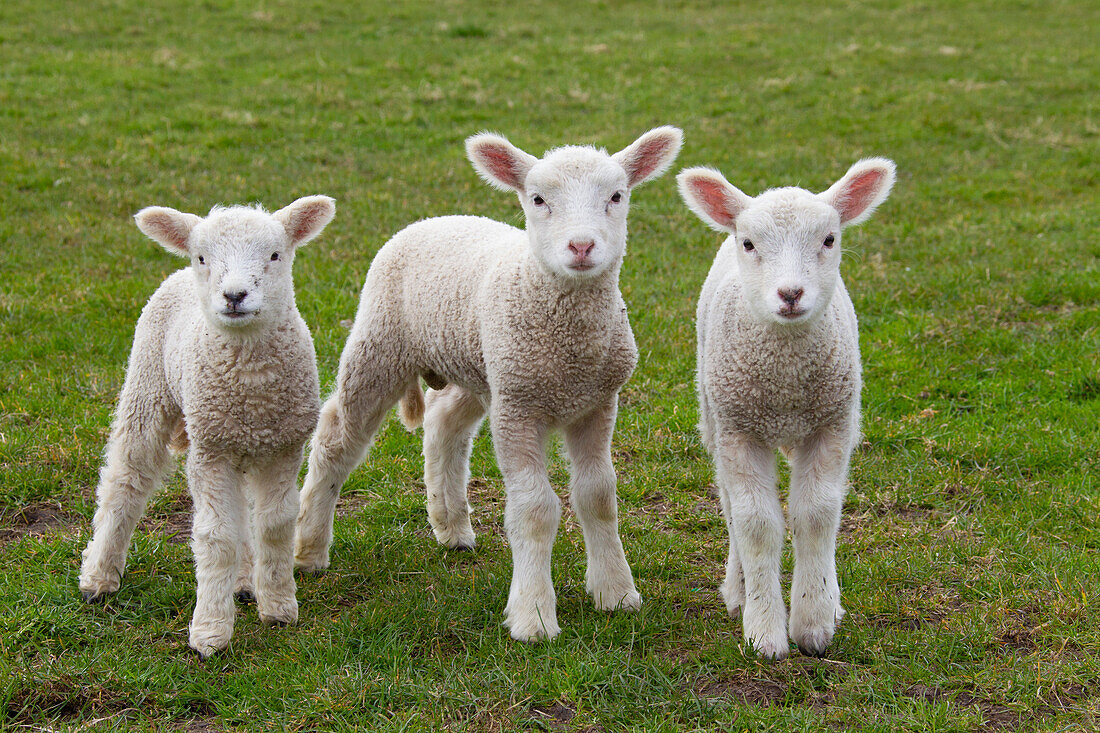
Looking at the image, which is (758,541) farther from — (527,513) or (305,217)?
(305,217)

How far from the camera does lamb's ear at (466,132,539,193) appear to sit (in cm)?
Result: 474

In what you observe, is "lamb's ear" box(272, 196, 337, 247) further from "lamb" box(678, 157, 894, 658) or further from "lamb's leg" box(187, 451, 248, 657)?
"lamb" box(678, 157, 894, 658)

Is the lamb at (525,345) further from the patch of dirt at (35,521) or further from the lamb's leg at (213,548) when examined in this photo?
the patch of dirt at (35,521)

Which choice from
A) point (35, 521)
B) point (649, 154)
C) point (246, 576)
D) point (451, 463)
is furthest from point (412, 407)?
point (35, 521)

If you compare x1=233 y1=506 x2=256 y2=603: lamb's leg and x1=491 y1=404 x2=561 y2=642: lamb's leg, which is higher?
x1=491 y1=404 x2=561 y2=642: lamb's leg

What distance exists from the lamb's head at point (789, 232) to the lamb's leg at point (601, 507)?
0.92 m

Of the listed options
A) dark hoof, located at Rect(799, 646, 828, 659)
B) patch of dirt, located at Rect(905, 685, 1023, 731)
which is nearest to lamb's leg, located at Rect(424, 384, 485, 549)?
dark hoof, located at Rect(799, 646, 828, 659)

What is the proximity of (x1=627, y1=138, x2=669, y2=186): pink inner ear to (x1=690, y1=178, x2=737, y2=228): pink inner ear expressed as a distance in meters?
0.38

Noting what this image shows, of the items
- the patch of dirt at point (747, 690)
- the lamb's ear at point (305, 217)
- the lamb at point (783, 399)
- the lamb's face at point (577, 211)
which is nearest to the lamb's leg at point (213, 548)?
the lamb's ear at point (305, 217)

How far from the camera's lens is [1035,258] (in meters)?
9.41

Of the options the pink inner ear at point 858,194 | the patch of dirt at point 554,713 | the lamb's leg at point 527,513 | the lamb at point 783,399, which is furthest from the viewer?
the lamb's leg at point 527,513

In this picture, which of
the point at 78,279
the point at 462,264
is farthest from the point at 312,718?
the point at 78,279

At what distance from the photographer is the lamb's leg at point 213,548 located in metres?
4.54

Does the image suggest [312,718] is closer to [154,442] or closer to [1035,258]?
[154,442]
